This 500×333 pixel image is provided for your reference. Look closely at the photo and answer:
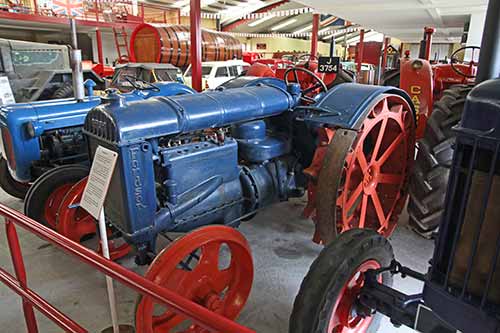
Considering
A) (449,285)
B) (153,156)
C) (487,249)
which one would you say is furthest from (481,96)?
(153,156)

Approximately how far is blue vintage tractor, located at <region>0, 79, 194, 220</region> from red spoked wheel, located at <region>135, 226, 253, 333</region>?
1635 millimetres

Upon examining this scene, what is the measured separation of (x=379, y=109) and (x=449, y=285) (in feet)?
5.60

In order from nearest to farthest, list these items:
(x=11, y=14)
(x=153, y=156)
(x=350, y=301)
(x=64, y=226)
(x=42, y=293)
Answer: (x=350, y=301) < (x=153, y=156) < (x=42, y=293) < (x=64, y=226) < (x=11, y=14)

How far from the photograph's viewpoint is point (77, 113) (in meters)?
3.31

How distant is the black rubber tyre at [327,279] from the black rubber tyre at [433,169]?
1213 mm

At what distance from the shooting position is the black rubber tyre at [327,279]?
1.42 m

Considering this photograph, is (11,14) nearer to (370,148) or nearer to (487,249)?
(370,148)

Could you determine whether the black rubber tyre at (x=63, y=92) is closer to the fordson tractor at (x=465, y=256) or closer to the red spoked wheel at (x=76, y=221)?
the red spoked wheel at (x=76, y=221)

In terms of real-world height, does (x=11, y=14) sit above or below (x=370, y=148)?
above

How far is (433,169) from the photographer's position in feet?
8.44

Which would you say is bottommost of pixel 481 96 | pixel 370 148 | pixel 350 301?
pixel 350 301

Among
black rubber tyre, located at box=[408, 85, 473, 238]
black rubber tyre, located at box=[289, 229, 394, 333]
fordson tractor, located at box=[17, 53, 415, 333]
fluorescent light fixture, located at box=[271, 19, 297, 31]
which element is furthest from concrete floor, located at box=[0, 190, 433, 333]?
fluorescent light fixture, located at box=[271, 19, 297, 31]

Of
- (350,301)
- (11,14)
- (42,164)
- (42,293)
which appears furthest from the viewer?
(11,14)

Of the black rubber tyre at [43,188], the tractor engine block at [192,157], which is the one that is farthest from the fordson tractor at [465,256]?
the black rubber tyre at [43,188]
